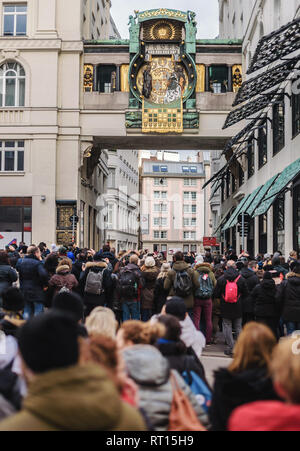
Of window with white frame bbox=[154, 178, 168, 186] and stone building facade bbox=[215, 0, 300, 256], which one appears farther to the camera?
window with white frame bbox=[154, 178, 168, 186]

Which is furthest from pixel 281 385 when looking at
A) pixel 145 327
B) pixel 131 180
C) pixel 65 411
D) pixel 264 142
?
pixel 131 180

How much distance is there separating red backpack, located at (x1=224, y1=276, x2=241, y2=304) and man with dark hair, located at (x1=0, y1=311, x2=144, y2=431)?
821 cm

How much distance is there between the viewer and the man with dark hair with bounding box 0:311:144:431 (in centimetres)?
238

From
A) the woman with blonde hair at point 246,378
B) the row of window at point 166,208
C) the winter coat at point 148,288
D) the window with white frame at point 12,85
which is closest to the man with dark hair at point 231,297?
the winter coat at point 148,288

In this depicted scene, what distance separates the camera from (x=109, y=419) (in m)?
2.40

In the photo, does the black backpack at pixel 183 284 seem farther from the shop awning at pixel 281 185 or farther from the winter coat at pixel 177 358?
the shop awning at pixel 281 185

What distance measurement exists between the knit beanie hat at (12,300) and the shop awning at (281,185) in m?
11.5

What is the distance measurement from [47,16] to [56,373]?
32083 millimetres

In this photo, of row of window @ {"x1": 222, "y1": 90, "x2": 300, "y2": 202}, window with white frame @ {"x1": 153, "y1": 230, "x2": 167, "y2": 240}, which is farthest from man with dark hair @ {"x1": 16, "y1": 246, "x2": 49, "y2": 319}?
window with white frame @ {"x1": 153, "y1": 230, "x2": 167, "y2": 240}

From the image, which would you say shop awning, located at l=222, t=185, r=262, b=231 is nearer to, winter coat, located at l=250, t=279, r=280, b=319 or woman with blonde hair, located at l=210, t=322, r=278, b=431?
winter coat, located at l=250, t=279, r=280, b=319

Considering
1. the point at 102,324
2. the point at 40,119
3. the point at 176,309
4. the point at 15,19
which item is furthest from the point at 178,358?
the point at 15,19

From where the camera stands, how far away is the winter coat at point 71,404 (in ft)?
7.79
